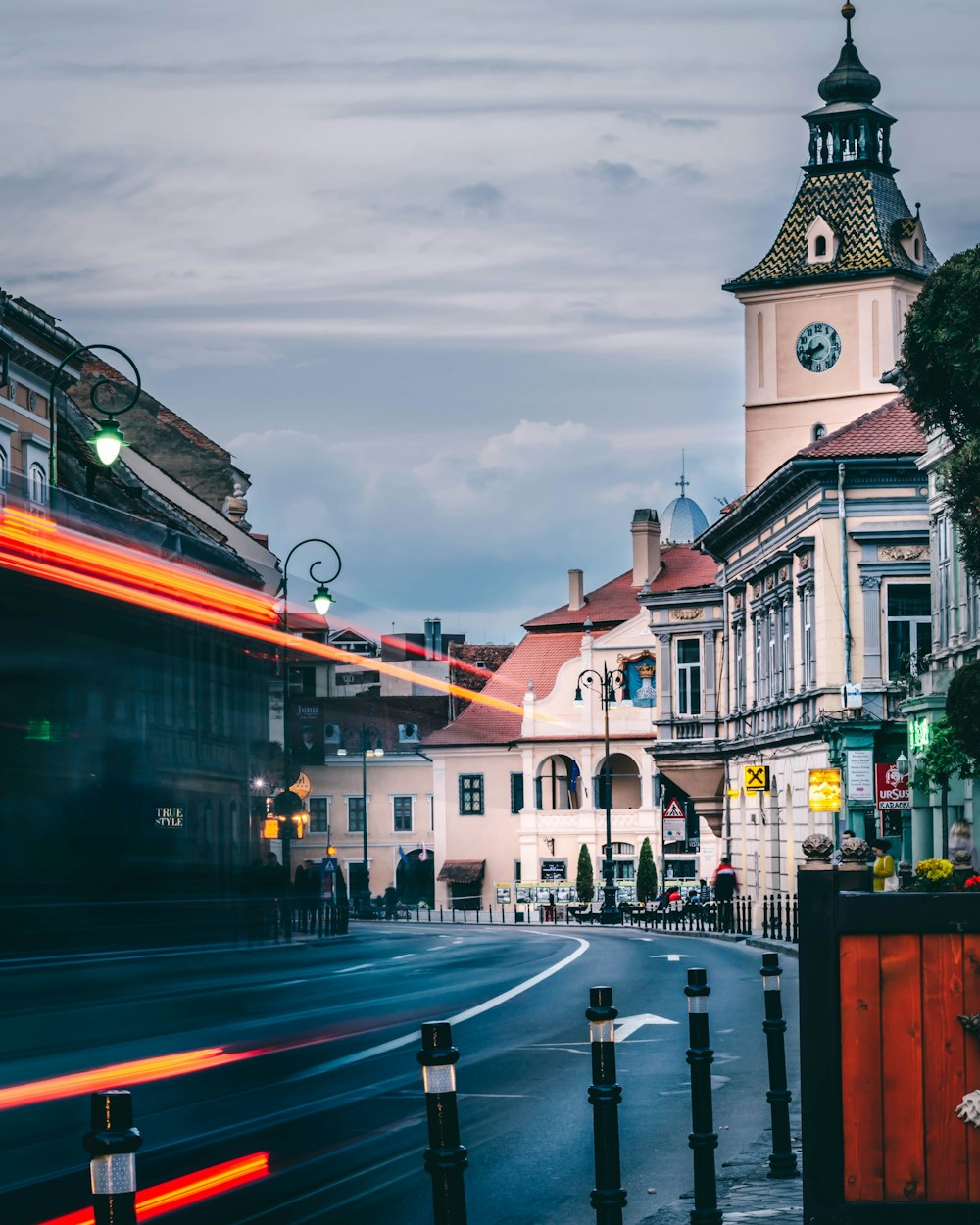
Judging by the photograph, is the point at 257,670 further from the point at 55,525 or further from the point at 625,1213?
the point at 625,1213

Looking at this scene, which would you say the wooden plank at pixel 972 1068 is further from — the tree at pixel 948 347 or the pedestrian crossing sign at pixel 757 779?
the pedestrian crossing sign at pixel 757 779

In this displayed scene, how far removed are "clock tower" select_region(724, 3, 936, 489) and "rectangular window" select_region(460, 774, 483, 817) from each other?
3754 centimetres

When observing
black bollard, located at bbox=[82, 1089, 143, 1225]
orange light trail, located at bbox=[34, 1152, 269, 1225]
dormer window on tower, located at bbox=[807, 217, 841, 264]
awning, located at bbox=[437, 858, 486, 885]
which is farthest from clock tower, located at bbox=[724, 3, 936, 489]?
black bollard, located at bbox=[82, 1089, 143, 1225]

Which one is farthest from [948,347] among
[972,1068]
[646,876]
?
[646,876]

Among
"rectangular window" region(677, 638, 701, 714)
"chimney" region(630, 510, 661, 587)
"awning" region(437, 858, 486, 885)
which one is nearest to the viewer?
"rectangular window" region(677, 638, 701, 714)

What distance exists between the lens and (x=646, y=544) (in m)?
94.9

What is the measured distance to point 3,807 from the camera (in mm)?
10844

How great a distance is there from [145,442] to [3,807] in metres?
68.0

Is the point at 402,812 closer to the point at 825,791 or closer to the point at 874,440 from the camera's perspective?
the point at 874,440

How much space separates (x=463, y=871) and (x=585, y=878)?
9.80 meters

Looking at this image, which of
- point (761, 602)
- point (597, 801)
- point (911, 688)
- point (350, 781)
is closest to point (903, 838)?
point (911, 688)

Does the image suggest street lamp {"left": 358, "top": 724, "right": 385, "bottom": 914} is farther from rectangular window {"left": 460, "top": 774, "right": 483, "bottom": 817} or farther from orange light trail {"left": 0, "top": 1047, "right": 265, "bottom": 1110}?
orange light trail {"left": 0, "top": 1047, "right": 265, "bottom": 1110}

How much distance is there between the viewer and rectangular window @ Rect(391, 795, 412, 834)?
4316 inches

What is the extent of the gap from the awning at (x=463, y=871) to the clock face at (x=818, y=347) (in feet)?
133
